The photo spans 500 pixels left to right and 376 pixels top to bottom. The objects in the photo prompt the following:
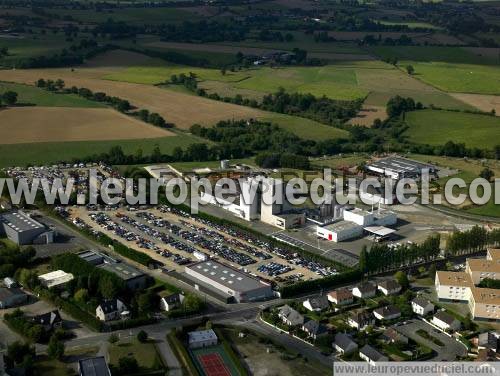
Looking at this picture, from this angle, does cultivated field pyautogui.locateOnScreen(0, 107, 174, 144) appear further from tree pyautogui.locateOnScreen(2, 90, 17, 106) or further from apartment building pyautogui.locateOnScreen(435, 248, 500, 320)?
apartment building pyautogui.locateOnScreen(435, 248, 500, 320)

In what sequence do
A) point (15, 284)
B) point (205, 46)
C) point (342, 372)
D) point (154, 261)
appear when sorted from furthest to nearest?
point (205, 46) < point (154, 261) < point (15, 284) < point (342, 372)

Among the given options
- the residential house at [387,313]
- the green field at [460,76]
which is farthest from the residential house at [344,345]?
the green field at [460,76]

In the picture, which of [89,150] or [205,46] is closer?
[89,150]

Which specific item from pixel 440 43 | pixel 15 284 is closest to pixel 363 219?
pixel 15 284

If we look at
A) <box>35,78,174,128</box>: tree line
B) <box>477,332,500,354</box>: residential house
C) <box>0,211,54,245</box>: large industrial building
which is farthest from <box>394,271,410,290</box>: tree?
<box>35,78,174,128</box>: tree line

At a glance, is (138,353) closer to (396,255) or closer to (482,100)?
(396,255)

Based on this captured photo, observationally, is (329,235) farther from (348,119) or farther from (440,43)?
(440,43)
